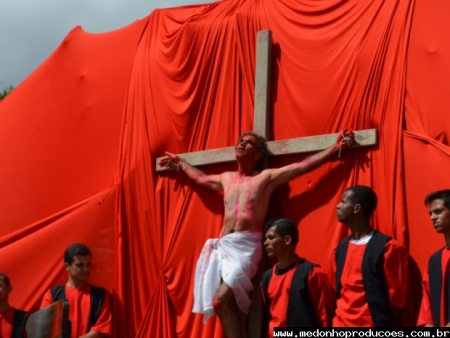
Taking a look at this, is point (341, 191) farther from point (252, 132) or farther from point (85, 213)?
point (85, 213)

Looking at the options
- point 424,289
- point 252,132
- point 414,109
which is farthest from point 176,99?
point 424,289

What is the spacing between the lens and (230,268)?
5.94 meters

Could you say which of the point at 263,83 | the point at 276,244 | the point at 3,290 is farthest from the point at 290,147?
the point at 3,290

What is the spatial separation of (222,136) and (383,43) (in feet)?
3.98

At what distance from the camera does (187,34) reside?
275 inches

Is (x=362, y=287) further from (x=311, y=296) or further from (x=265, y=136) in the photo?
(x=265, y=136)

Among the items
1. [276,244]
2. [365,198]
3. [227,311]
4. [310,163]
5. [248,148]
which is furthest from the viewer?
[248,148]

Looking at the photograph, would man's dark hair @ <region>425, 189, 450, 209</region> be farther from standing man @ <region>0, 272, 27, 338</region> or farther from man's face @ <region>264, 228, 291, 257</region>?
standing man @ <region>0, 272, 27, 338</region>

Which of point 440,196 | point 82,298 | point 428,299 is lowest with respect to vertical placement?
point 428,299

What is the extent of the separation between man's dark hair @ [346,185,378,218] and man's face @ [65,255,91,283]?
177cm

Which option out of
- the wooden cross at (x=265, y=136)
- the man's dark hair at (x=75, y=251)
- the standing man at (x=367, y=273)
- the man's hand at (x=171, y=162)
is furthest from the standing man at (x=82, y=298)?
the standing man at (x=367, y=273)

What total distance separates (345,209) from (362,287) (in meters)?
0.45

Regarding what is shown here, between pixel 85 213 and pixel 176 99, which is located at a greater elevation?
pixel 176 99

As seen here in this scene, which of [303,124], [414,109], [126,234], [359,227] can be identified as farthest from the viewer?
[126,234]
